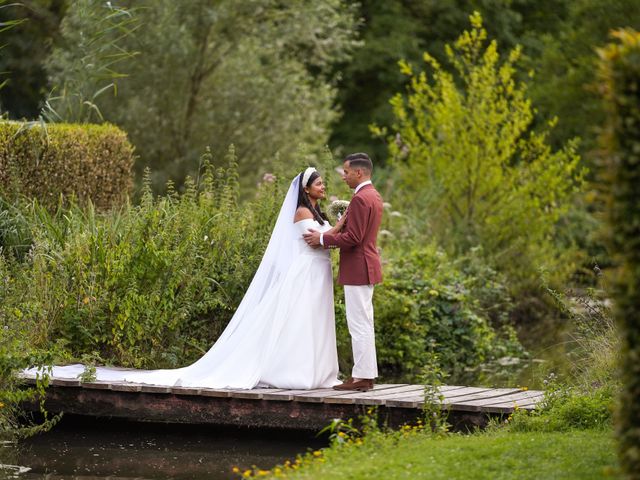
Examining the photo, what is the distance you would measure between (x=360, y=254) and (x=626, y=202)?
4538mm

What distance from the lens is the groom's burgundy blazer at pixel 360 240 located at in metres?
9.78

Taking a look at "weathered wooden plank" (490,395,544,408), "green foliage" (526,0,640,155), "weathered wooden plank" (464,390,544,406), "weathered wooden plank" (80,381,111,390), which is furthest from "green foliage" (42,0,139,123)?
"green foliage" (526,0,640,155)

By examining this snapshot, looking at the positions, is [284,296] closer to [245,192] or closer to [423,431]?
[423,431]

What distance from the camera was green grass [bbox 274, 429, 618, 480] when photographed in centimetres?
677

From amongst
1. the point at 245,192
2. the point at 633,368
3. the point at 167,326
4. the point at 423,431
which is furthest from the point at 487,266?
the point at 633,368

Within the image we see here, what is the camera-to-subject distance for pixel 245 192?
69.7 ft

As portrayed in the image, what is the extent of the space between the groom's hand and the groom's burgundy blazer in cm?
13

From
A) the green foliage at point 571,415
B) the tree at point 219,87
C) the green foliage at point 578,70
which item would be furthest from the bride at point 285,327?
the green foliage at point 578,70

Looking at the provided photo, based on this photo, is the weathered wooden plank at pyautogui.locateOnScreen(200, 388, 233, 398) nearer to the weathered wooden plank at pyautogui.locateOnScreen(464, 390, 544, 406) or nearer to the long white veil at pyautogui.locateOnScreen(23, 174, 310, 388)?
the long white veil at pyautogui.locateOnScreen(23, 174, 310, 388)

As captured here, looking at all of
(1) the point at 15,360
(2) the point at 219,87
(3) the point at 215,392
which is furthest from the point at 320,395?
(2) the point at 219,87

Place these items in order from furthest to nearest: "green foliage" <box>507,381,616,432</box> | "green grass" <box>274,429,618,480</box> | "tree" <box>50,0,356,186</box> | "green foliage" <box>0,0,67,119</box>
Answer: "green foliage" <box>0,0,67,119</box>
"tree" <box>50,0,356,186</box>
"green foliage" <box>507,381,616,432</box>
"green grass" <box>274,429,618,480</box>

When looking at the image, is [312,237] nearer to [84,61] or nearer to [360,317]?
[360,317]

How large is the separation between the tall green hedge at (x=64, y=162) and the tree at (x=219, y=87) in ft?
21.3

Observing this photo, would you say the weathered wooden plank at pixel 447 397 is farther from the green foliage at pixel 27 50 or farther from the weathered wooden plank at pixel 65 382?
the green foliage at pixel 27 50
